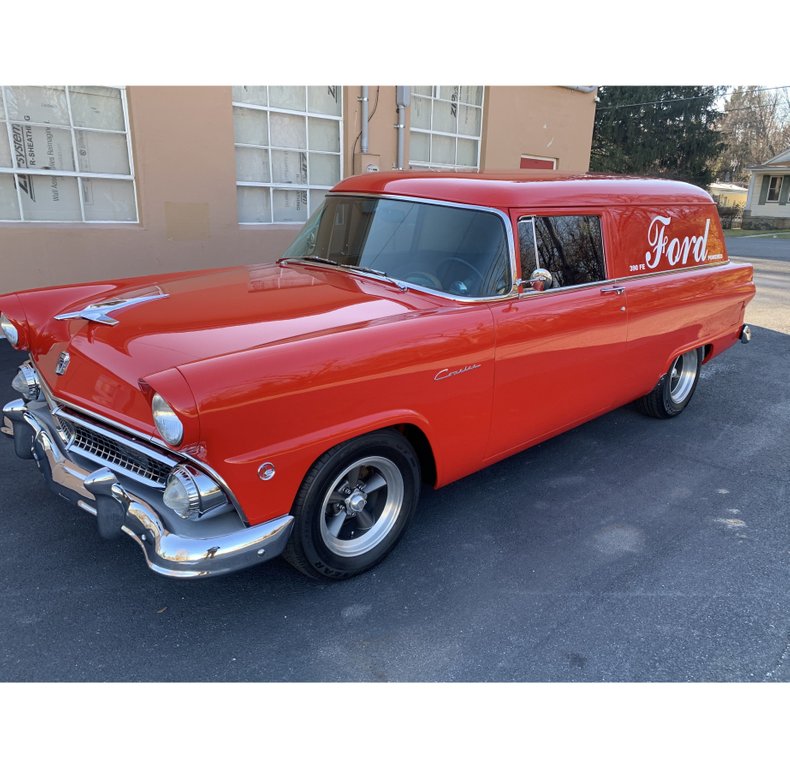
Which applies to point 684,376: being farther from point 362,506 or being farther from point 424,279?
point 362,506

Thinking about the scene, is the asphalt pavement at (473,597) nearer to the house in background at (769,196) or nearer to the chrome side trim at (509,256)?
the chrome side trim at (509,256)

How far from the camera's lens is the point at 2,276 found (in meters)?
6.56

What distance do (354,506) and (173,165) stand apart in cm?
598

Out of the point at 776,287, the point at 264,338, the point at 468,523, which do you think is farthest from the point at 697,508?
the point at 776,287

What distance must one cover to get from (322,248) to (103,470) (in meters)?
2.08

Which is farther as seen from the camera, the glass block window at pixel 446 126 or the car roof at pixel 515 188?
the glass block window at pixel 446 126

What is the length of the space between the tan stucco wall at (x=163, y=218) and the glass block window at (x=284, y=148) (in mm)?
372

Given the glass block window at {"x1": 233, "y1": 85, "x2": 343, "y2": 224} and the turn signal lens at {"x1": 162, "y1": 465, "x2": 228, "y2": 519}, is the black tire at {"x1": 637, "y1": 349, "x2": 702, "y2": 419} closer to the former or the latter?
the turn signal lens at {"x1": 162, "y1": 465, "x2": 228, "y2": 519}

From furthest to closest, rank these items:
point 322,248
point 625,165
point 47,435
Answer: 1. point 625,165
2. point 322,248
3. point 47,435

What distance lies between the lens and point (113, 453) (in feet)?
9.09

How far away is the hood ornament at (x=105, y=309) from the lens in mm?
2967

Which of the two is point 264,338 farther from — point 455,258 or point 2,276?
point 2,276

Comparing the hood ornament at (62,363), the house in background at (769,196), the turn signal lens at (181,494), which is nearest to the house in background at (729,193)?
the house in background at (769,196)

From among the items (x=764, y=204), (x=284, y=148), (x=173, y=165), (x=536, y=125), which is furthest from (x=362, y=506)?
(x=764, y=204)
